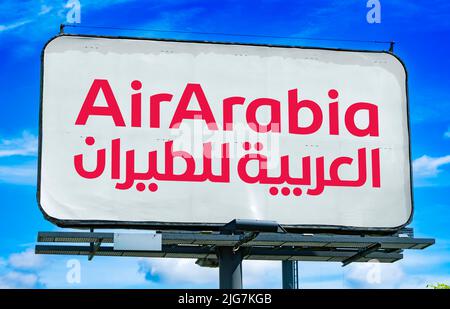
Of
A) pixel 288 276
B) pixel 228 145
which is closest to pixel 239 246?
pixel 228 145

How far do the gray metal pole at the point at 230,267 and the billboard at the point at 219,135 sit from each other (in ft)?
1.67

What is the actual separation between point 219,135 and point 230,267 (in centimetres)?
224

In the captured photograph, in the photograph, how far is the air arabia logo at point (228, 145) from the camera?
13.4 m

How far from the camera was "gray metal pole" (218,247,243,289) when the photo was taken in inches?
521

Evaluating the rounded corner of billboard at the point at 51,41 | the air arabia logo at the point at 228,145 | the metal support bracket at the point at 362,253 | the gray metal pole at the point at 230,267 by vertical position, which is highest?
the rounded corner of billboard at the point at 51,41

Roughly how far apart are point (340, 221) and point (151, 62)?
4177 millimetres

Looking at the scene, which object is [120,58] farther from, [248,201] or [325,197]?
[325,197]

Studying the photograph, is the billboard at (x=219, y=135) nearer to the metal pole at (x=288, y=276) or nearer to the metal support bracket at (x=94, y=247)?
the metal support bracket at (x=94, y=247)

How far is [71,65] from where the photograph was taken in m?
13.7

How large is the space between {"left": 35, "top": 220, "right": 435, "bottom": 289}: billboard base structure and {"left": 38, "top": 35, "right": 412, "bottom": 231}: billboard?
401mm

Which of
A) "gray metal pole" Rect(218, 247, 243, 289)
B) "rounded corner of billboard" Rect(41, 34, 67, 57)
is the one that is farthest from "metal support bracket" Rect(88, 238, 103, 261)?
"rounded corner of billboard" Rect(41, 34, 67, 57)

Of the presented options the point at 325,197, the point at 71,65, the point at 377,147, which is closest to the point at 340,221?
the point at 325,197

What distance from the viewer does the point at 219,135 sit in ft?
45.6

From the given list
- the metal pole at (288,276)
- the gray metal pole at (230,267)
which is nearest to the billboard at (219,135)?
the gray metal pole at (230,267)
